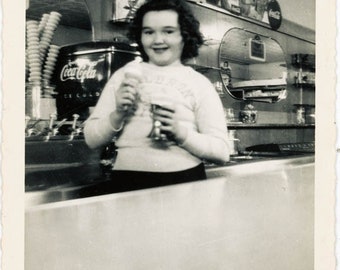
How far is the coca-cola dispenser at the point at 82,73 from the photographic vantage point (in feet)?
5.16

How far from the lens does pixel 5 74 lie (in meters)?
1.40

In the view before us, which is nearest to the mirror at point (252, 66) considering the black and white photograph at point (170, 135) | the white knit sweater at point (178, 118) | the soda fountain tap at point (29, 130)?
the black and white photograph at point (170, 135)

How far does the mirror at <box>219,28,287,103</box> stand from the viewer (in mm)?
2193

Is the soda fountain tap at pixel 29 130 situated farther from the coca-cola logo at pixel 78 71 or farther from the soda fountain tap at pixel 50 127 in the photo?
the coca-cola logo at pixel 78 71

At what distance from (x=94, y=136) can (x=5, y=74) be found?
0.38 m

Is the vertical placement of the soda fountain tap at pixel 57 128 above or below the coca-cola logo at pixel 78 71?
below

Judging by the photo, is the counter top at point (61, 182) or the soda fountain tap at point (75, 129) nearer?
the counter top at point (61, 182)

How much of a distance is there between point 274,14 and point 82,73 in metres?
1.17

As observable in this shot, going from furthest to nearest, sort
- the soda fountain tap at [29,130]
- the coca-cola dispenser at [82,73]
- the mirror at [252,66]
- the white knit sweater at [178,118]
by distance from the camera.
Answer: the mirror at [252,66], the white knit sweater at [178,118], the coca-cola dispenser at [82,73], the soda fountain tap at [29,130]

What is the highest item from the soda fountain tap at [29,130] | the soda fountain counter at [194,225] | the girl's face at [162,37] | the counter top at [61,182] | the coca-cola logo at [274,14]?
the coca-cola logo at [274,14]

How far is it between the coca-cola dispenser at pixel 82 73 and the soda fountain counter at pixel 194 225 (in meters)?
0.24

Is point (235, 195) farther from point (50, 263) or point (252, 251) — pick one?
point (50, 263)

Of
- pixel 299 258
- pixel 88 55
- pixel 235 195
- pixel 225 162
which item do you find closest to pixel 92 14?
pixel 88 55

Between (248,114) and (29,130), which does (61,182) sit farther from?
(248,114)
